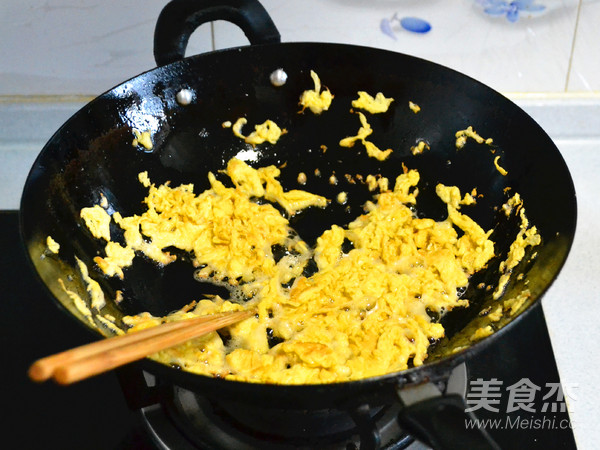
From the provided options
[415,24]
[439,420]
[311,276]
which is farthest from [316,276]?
[415,24]

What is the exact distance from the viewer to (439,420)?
0.67 meters

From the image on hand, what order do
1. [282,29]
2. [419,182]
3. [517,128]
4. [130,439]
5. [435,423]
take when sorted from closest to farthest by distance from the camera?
[435,423], [130,439], [517,128], [419,182], [282,29]

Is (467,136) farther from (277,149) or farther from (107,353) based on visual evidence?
(107,353)

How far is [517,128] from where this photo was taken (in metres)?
1.07

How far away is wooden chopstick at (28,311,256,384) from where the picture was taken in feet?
2.05

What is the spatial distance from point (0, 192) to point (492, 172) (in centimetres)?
99

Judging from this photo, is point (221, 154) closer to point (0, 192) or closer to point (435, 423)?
point (0, 192)

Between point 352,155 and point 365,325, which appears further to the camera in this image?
point 352,155

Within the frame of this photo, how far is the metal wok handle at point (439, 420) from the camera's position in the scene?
65cm

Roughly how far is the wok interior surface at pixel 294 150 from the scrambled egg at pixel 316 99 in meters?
0.01

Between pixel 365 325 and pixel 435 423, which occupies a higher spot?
pixel 435 423

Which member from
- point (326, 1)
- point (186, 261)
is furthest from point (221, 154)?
point (326, 1)

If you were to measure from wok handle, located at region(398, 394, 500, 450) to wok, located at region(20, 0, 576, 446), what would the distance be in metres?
0.27

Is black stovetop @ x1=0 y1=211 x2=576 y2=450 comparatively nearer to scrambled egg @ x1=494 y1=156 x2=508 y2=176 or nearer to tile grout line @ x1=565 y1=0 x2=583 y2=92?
scrambled egg @ x1=494 y1=156 x2=508 y2=176
